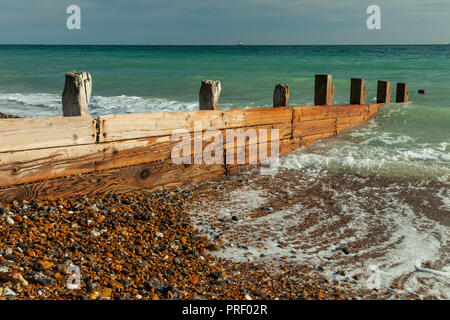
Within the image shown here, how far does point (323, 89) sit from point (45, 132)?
5.74 m

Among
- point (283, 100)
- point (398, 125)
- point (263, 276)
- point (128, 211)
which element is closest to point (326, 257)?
point (263, 276)

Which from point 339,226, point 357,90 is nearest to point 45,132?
point 339,226

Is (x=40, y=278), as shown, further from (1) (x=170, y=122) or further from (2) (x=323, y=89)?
(2) (x=323, y=89)

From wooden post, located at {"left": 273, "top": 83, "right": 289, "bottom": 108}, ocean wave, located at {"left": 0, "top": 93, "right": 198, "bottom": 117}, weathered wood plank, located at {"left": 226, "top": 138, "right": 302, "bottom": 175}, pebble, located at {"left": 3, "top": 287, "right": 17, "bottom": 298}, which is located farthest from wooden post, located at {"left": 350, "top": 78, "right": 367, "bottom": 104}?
pebble, located at {"left": 3, "top": 287, "right": 17, "bottom": 298}

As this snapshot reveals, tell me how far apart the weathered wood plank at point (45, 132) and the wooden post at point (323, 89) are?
5169 millimetres

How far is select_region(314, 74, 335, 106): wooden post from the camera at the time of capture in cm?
821

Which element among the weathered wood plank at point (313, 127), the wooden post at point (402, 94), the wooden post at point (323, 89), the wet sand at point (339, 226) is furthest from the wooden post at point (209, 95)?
the wooden post at point (402, 94)

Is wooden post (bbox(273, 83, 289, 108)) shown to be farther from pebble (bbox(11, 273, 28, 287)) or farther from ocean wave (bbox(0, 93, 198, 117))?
ocean wave (bbox(0, 93, 198, 117))

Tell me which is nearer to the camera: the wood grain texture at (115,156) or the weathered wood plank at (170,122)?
the wood grain texture at (115,156)

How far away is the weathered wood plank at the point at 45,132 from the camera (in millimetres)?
4109

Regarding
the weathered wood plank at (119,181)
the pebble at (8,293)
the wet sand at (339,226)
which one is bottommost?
the wet sand at (339,226)

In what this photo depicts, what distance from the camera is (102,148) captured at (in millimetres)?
4824

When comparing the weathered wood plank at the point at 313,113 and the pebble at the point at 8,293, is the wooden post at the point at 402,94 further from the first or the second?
the pebble at the point at 8,293
